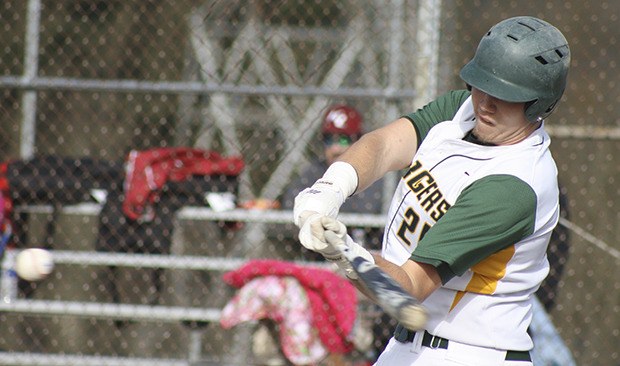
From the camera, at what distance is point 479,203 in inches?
89.7

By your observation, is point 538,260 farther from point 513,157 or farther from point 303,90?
point 303,90

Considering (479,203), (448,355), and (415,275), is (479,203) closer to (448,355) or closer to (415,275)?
(415,275)

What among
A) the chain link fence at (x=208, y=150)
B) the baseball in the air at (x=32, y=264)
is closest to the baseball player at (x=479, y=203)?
the chain link fence at (x=208, y=150)

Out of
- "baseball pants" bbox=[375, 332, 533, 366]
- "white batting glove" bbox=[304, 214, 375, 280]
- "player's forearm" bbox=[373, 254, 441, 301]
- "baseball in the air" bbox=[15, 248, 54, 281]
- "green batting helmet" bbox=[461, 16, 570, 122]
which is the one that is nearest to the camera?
"white batting glove" bbox=[304, 214, 375, 280]

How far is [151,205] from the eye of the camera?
16.9 ft

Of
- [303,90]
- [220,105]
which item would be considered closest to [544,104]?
[303,90]

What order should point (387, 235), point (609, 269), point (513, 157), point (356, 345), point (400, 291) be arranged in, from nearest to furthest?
1. point (400, 291)
2. point (513, 157)
3. point (387, 235)
4. point (356, 345)
5. point (609, 269)

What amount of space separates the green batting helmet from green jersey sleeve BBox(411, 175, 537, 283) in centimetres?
23

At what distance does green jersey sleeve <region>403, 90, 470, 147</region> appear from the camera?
2707 millimetres

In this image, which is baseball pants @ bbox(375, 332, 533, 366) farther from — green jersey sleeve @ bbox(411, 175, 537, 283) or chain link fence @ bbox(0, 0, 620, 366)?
chain link fence @ bbox(0, 0, 620, 366)

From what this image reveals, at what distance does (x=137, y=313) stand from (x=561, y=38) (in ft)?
10.7

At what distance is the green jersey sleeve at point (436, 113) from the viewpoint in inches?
107

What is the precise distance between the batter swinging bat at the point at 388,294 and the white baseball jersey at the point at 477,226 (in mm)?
234

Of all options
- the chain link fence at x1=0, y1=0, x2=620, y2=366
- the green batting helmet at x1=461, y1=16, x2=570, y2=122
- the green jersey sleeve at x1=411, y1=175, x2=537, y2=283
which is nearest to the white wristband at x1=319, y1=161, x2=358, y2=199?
the green jersey sleeve at x1=411, y1=175, x2=537, y2=283
